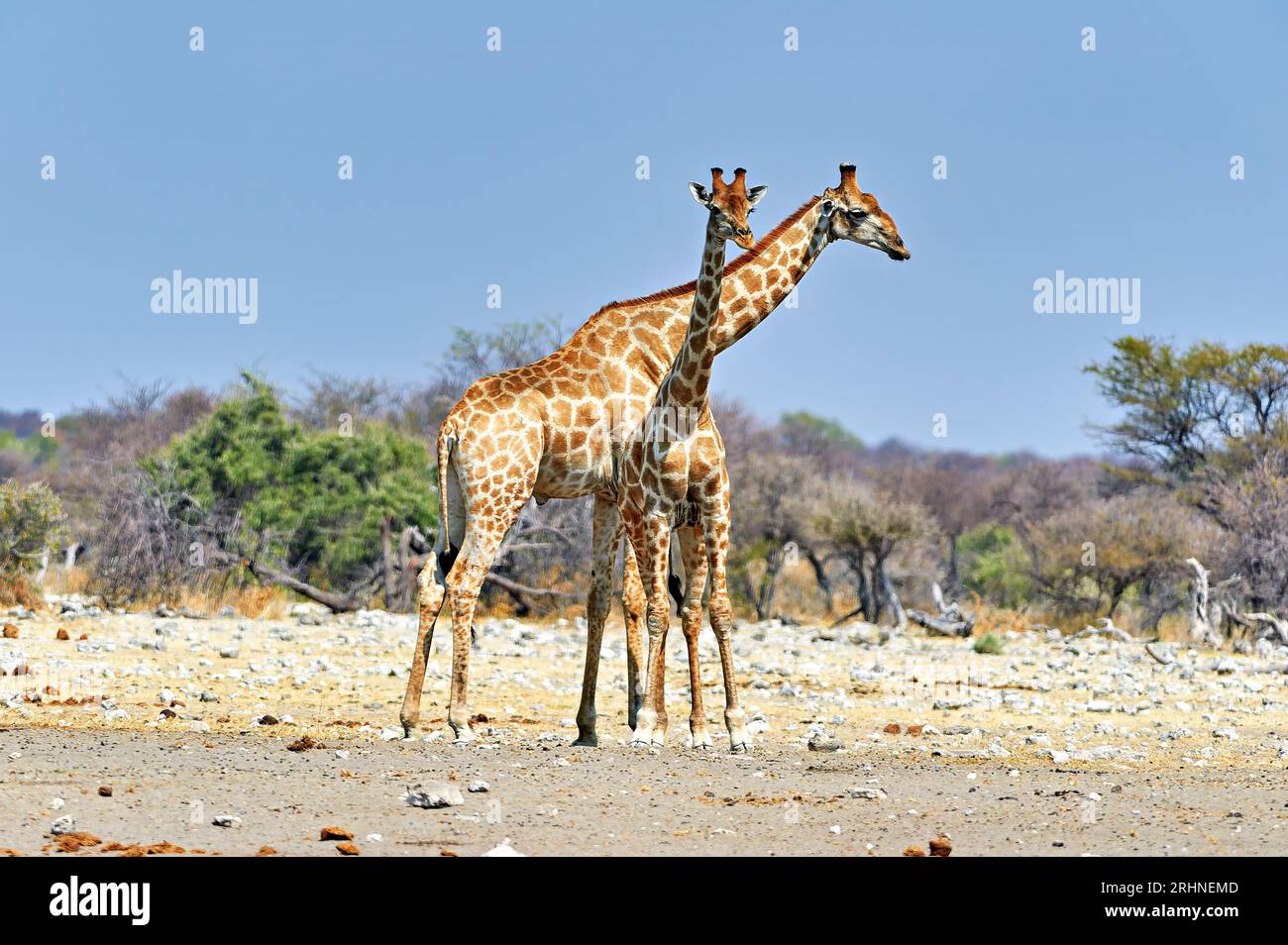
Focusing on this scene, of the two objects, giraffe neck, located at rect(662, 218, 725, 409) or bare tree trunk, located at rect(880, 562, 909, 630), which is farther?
bare tree trunk, located at rect(880, 562, 909, 630)

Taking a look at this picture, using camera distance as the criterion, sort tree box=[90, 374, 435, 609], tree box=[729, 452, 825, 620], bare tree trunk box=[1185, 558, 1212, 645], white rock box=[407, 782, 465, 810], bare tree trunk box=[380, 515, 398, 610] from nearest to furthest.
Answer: white rock box=[407, 782, 465, 810]
bare tree trunk box=[1185, 558, 1212, 645]
tree box=[90, 374, 435, 609]
bare tree trunk box=[380, 515, 398, 610]
tree box=[729, 452, 825, 620]

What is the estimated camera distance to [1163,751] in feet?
37.1

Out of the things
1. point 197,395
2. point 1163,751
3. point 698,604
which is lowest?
point 1163,751

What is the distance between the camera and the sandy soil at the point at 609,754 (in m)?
7.68

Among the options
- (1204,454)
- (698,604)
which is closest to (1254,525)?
(1204,454)

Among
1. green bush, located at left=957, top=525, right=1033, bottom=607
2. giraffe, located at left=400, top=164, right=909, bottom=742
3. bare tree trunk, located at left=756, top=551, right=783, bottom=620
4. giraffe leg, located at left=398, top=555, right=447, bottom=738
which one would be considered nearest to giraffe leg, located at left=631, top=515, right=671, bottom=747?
giraffe, located at left=400, top=164, right=909, bottom=742

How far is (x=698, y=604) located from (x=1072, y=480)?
35864mm

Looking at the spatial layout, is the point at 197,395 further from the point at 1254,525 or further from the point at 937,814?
the point at 937,814

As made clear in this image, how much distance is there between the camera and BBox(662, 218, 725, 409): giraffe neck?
34.2 feet

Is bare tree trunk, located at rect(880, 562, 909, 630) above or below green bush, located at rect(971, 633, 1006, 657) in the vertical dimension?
above

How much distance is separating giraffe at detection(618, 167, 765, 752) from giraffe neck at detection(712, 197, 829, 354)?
0.18 metres

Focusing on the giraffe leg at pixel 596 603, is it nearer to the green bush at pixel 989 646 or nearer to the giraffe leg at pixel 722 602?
the giraffe leg at pixel 722 602

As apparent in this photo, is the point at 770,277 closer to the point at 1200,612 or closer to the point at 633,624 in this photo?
the point at 633,624

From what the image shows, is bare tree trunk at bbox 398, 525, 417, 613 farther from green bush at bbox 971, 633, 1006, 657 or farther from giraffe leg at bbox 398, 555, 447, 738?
giraffe leg at bbox 398, 555, 447, 738
